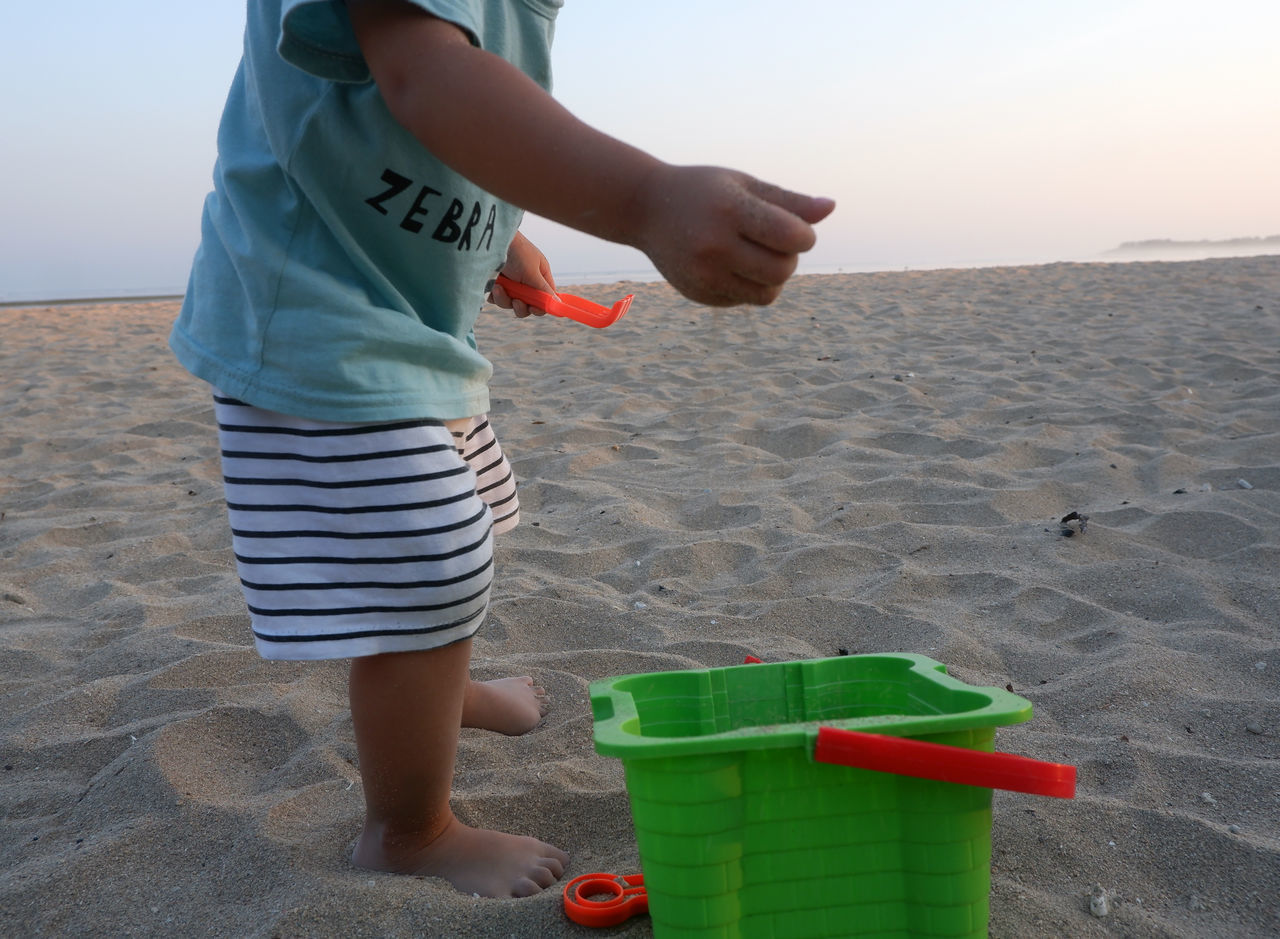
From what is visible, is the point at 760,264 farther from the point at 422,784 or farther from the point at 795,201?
the point at 422,784

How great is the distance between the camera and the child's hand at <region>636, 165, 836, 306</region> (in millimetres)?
805

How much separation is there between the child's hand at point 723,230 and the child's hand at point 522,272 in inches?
31.6

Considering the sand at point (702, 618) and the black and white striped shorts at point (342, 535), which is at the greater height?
Result: the black and white striped shorts at point (342, 535)

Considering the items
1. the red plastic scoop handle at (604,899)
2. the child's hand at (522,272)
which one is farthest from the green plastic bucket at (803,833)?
the child's hand at (522,272)

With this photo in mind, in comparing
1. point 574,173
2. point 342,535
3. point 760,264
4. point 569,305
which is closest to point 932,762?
point 760,264

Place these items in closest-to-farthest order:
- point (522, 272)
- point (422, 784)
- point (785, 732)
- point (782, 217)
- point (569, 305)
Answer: point (782, 217)
point (785, 732)
point (422, 784)
point (569, 305)
point (522, 272)

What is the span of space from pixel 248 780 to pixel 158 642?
2.01 feet

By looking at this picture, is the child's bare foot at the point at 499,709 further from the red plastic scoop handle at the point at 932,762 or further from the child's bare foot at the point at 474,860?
the red plastic scoop handle at the point at 932,762

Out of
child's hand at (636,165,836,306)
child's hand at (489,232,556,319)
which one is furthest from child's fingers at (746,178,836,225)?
child's hand at (489,232,556,319)

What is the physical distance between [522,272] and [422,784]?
83cm

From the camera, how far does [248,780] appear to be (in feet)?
5.08

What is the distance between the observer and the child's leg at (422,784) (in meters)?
1.22

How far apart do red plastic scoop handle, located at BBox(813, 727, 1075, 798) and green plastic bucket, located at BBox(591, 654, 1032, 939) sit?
3 centimetres

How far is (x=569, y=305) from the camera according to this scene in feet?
4.75
